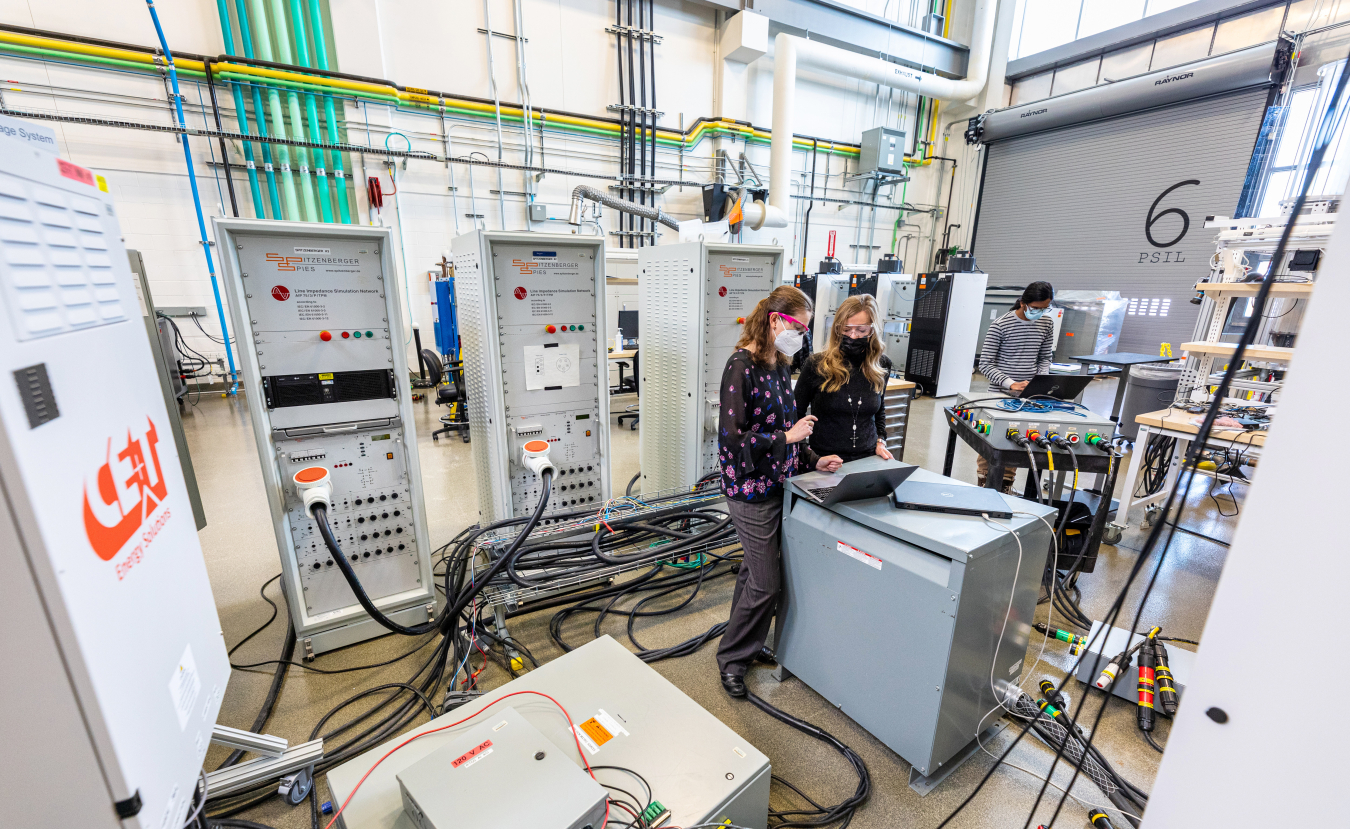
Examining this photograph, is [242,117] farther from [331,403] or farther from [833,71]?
[833,71]

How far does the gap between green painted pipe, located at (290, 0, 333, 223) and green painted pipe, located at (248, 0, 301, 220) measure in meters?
0.20

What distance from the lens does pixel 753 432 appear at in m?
1.73

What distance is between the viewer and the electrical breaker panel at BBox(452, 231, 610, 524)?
7.52 ft

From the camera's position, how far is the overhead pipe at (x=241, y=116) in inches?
178

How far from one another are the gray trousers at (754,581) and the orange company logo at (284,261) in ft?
5.66

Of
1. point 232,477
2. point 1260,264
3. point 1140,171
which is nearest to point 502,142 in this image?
point 232,477

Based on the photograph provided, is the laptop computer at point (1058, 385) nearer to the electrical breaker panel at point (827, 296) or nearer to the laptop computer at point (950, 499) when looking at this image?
the laptop computer at point (950, 499)

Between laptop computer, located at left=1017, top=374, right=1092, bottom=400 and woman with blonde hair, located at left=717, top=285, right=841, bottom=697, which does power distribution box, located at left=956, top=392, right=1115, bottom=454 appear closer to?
laptop computer, located at left=1017, top=374, right=1092, bottom=400

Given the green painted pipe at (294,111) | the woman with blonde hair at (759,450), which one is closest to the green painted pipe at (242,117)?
the green painted pipe at (294,111)

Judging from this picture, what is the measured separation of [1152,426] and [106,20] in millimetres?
8154

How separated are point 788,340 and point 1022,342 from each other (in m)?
2.31

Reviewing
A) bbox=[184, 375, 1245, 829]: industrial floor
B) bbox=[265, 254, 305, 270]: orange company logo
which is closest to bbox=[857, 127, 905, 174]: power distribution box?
bbox=[184, 375, 1245, 829]: industrial floor

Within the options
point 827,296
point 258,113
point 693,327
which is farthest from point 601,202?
point 827,296

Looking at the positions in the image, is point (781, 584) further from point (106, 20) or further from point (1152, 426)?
point (106, 20)
